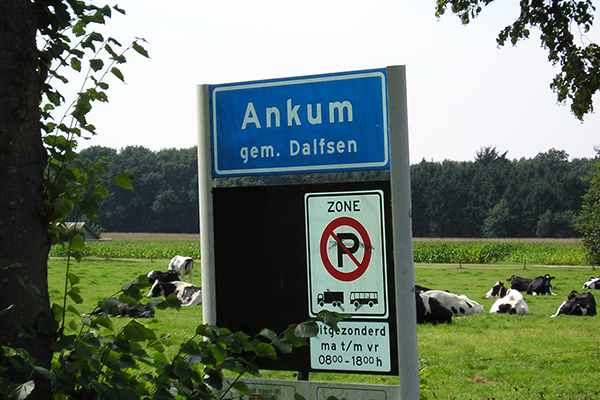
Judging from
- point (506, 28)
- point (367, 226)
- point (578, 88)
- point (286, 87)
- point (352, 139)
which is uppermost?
point (506, 28)

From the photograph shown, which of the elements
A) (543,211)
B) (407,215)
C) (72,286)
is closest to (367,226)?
(407,215)

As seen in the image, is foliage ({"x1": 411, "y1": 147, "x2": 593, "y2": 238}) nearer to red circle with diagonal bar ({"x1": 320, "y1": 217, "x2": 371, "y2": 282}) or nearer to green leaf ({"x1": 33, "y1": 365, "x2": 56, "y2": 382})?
red circle with diagonal bar ({"x1": 320, "y1": 217, "x2": 371, "y2": 282})

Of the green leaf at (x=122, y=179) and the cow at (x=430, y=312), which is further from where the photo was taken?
the cow at (x=430, y=312)

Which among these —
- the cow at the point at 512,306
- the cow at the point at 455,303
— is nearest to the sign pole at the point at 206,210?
the cow at the point at 455,303

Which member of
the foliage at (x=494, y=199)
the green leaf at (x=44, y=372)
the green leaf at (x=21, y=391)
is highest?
the foliage at (x=494, y=199)

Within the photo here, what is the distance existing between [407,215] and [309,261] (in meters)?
0.49

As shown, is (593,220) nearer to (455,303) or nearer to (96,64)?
(455,303)

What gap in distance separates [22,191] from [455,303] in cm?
1197

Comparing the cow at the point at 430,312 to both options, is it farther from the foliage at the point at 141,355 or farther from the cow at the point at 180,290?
the foliage at the point at 141,355

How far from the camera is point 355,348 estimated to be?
8.84ft

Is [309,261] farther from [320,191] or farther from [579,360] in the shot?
[579,360]

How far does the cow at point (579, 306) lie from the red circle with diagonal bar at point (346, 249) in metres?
11.5

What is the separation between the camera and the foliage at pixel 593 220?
33969 mm

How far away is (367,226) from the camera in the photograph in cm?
271
